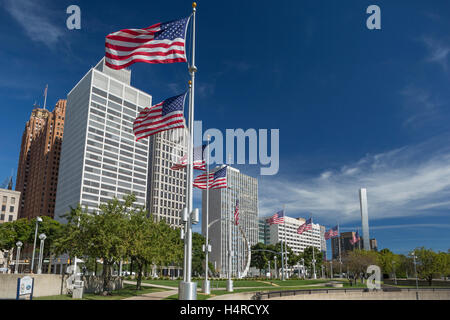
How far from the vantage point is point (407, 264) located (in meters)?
81.0

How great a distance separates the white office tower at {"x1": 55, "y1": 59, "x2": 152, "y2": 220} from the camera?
12344 cm

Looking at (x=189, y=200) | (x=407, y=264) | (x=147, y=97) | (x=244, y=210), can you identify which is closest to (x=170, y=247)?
(x=189, y=200)

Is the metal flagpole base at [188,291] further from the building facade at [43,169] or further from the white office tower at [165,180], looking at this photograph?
the building facade at [43,169]

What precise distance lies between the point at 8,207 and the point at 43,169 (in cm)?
5458

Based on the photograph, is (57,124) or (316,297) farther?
(57,124)

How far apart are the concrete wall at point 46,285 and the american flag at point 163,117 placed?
15.5m

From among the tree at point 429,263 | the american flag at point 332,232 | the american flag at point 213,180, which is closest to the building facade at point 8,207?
the american flag at point 332,232

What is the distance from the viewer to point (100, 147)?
128375 mm

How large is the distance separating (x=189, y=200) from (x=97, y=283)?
20252 millimetres

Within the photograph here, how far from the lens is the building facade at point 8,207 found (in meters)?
118

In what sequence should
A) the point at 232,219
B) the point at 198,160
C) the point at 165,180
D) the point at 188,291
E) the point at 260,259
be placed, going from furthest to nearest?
the point at 232,219
the point at 165,180
the point at 260,259
the point at 198,160
the point at 188,291

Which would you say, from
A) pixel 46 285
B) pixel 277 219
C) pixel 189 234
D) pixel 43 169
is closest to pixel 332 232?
pixel 277 219

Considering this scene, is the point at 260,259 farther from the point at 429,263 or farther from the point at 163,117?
the point at 163,117
